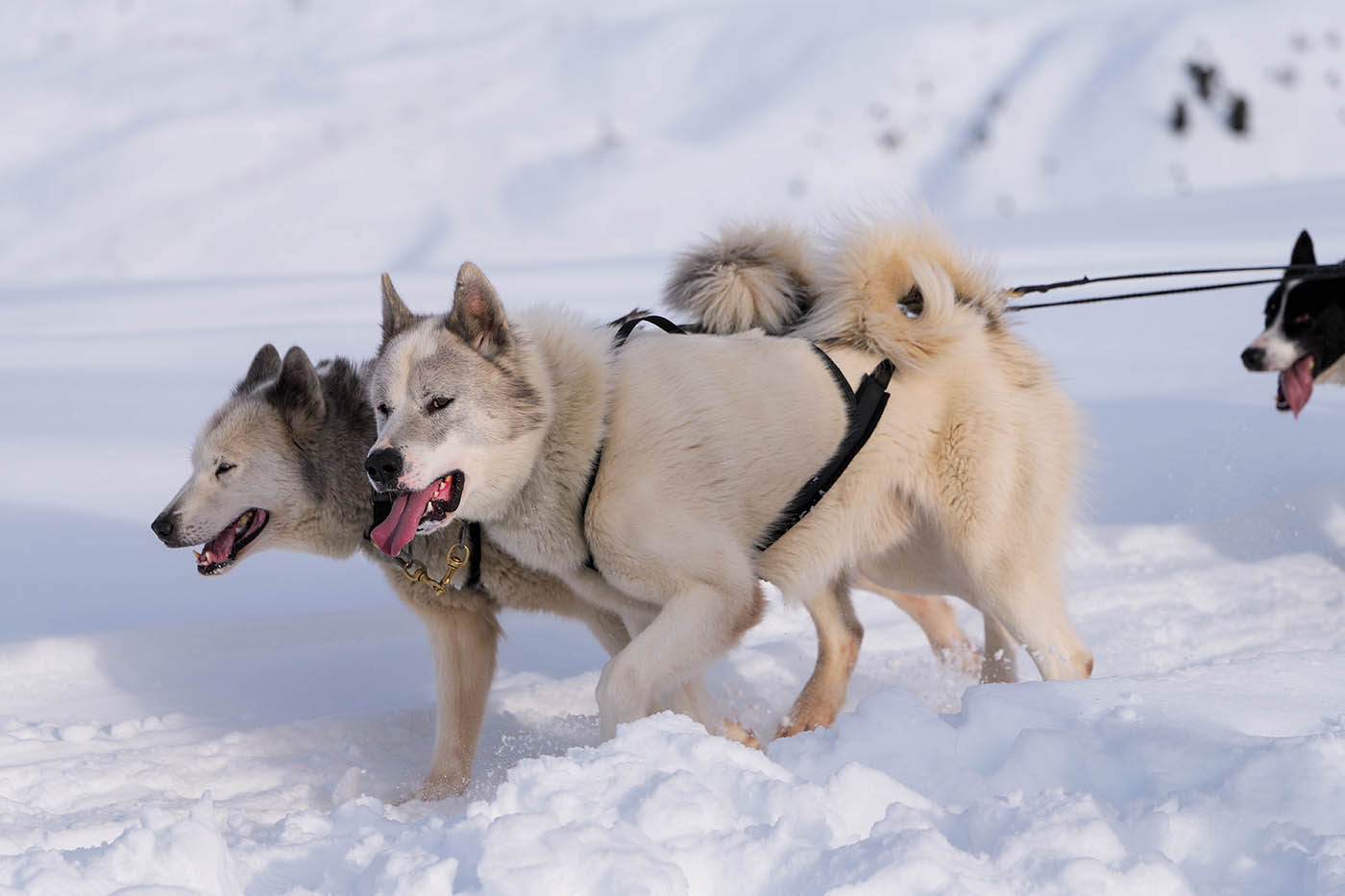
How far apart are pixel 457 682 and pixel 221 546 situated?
70cm

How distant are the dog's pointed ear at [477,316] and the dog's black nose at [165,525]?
0.87m

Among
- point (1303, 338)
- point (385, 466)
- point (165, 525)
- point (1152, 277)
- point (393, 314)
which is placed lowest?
point (1303, 338)

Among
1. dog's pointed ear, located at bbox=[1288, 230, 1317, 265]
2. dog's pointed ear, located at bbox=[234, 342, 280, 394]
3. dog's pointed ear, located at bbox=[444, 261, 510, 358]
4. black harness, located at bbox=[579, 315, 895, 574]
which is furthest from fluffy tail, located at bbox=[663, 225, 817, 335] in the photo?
dog's pointed ear, located at bbox=[1288, 230, 1317, 265]

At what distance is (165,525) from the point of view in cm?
334

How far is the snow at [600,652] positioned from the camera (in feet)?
6.82

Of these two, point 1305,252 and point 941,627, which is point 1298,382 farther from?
point 941,627

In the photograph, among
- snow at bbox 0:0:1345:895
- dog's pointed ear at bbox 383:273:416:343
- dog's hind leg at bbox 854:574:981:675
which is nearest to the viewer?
snow at bbox 0:0:1345:895

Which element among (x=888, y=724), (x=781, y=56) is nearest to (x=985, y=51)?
(x=781, y=56)

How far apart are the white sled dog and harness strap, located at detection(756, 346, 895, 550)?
0.02 m

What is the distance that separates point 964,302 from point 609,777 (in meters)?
1.88

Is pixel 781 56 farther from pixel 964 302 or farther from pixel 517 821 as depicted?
pixel 517 821

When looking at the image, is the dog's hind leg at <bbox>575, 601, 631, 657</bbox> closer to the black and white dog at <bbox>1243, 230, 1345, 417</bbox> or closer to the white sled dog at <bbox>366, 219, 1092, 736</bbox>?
the white sled dog at <bbox>366, 219, 1092, 736</bbox>

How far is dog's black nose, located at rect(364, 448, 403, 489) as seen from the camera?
2893mm

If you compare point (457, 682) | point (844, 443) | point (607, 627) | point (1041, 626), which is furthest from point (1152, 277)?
point (457, 682)
